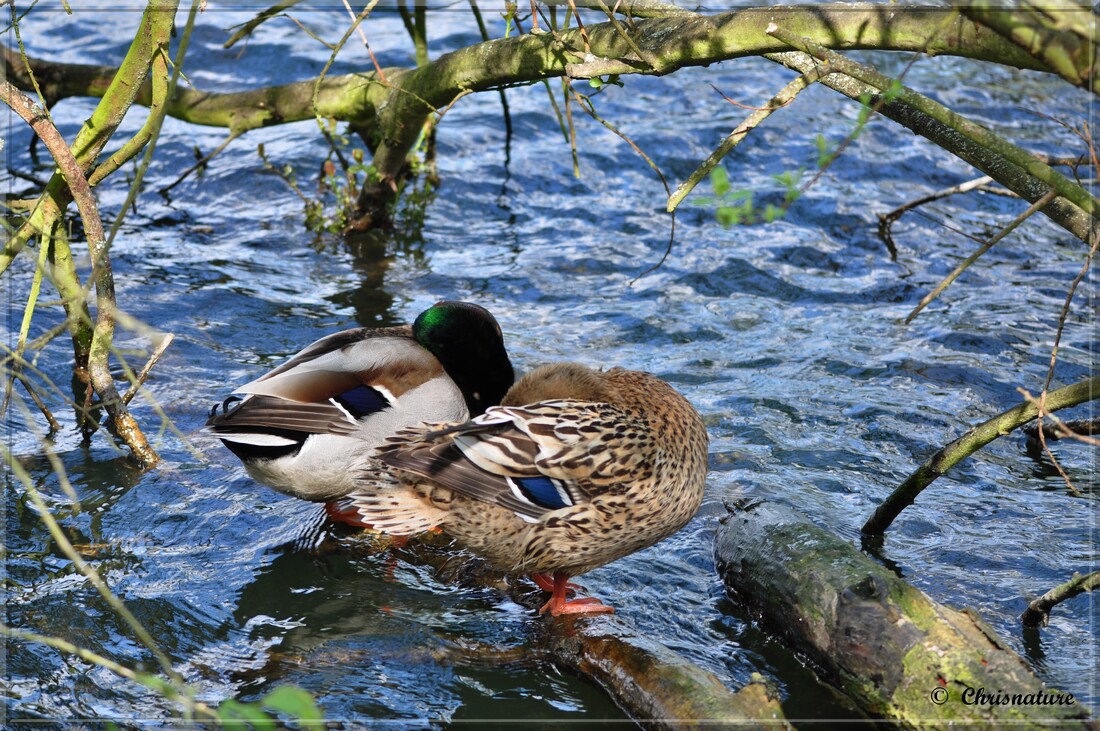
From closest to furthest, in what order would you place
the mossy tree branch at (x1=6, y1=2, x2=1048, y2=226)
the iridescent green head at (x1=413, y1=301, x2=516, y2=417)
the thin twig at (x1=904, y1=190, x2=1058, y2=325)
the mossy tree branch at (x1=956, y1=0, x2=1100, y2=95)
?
1. the mossy tree branch at (x1=956, y1=0, x2=1100, y2=95)
2. the thin twig at (x1=904, y1=190, x2=1058, y2=325)
3. the mossy tree branch at (x1=6, y1=2, x2=1048, y2=226)
4. the iridescent green head at (x1=413, y1=301, x2=516, y2=417)

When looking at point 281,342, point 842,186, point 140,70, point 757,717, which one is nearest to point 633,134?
point 842,186

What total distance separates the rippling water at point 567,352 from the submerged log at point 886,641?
219 millimetres

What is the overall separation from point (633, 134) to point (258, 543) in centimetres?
574

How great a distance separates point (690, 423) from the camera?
4.11 meters

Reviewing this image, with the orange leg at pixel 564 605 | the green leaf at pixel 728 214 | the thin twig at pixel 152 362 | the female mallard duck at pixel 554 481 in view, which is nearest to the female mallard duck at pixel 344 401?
the thin twig at pixel 152 362

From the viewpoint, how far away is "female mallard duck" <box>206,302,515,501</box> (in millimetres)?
4453

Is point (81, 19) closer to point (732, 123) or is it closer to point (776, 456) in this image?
point (732, 123)

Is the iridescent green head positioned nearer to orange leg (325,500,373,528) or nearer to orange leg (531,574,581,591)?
orange leg (325,500,373,528)

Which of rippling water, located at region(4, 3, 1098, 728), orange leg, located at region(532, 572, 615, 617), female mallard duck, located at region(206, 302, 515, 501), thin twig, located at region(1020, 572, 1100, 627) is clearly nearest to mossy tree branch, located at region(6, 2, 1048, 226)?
rippling water, located at region(4, 3, 1098, 728)

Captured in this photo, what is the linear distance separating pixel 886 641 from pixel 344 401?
2.40 meters

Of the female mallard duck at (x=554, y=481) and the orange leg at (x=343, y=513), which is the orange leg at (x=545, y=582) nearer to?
the female mallard duck at (x=554, y=481)

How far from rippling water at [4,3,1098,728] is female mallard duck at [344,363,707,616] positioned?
13.7 inches

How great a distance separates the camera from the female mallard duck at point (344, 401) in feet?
14.6

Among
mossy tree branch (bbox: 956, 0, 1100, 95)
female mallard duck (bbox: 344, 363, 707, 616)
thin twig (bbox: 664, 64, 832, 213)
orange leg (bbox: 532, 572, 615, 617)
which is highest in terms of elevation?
mossy tree branch (bbox: 956, 0, 1100, 95)
